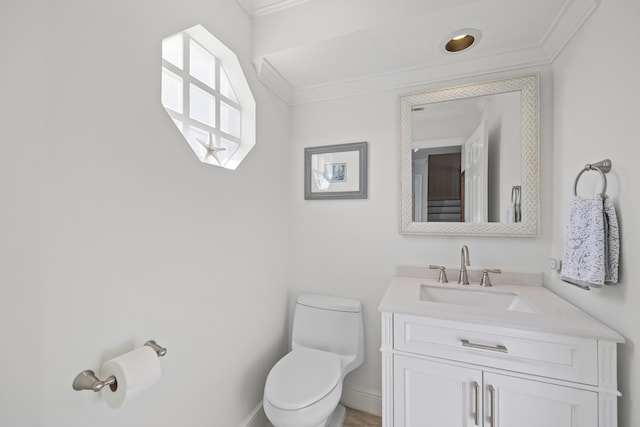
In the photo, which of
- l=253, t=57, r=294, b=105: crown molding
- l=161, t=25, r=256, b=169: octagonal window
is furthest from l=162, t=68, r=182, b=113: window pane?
l=253, t=57, r=294, b=105: crown molding

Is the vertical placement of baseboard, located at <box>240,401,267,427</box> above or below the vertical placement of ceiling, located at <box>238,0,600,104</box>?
below

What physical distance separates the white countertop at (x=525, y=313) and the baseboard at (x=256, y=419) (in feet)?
3.45

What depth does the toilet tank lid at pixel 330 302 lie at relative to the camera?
1673mm

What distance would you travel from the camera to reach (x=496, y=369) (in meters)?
1.04

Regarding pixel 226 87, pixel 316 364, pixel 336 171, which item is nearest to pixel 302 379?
pixel 316 364

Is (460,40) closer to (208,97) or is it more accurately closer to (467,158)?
(467,158)

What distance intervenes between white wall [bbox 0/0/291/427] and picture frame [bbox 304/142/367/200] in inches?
25.0

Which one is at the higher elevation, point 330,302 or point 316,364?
point 330,302

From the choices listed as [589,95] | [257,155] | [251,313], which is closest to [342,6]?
[257,155]

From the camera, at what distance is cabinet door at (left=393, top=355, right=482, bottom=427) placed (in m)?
1.07

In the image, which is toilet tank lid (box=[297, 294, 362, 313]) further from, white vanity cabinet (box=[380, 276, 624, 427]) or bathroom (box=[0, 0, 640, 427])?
white vanity cabinet (box=[380, 276, 624, 427])

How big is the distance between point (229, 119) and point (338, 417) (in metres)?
1.95

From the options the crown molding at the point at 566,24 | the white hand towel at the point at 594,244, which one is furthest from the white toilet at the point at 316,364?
the crown molding at the point at 566,24

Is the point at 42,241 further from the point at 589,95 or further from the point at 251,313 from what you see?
the point at 589,95
